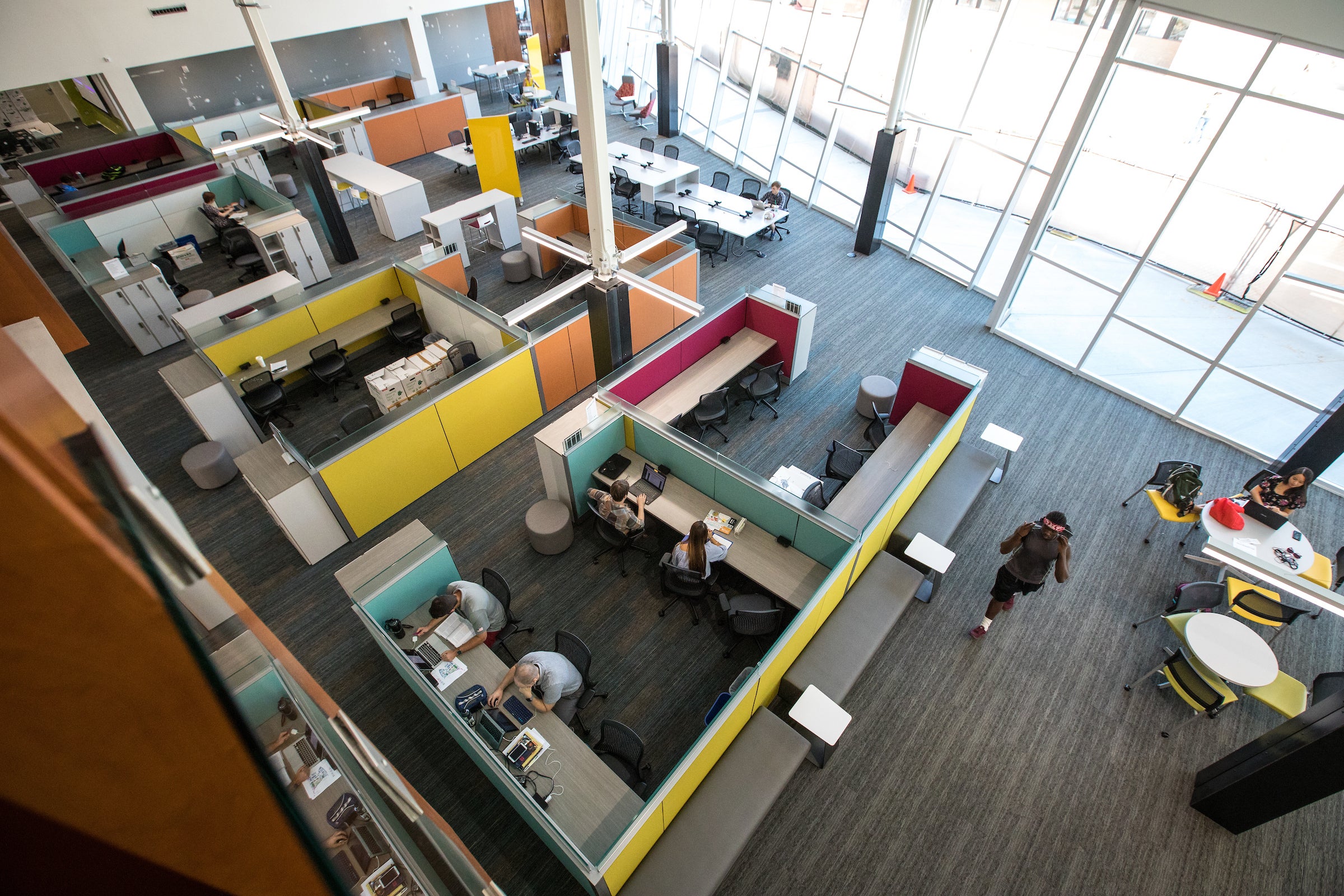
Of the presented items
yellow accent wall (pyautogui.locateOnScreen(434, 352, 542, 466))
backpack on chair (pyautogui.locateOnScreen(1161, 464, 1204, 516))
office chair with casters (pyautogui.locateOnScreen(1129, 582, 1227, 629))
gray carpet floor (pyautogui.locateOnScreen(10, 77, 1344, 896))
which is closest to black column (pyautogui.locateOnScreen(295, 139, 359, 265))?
gray carpet floor (pyautogui.locateOnScreen(10, 77, 1344, 896))

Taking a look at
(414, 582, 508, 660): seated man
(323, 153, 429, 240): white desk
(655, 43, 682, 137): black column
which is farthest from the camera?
(655, 43, 682, 137): black column

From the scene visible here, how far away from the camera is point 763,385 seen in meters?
7.91

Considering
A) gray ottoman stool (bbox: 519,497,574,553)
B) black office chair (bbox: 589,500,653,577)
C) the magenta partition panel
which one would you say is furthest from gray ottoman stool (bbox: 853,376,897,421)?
gray ottoman stool (bbox: 519,497,574,553)

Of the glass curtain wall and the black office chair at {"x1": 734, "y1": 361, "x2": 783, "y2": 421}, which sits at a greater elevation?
the glass curtain wall

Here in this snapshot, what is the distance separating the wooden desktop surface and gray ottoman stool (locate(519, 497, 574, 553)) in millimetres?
1661

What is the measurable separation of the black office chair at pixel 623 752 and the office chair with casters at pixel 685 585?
54.8 inches

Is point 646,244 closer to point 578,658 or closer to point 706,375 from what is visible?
point 706,375

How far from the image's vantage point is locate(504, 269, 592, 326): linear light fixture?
18.8 feet

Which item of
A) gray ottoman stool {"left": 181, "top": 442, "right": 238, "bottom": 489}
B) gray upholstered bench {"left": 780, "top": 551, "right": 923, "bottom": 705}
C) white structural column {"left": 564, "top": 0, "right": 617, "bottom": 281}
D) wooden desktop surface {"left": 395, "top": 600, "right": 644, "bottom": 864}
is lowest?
gray ottoman stool {"left": 181, "top": 442, "right": 238, "bottom": 489}

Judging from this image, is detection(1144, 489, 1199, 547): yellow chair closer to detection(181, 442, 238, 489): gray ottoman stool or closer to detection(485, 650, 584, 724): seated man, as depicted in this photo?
detection(485, 650, 584, 724): seated man

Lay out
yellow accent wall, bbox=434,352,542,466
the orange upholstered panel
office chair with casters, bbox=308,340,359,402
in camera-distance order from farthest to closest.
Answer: the orange upholstered panel → office chair with casters, bbox=308,340,359,402 → yellow accent wall, bbox=434,352,542,466

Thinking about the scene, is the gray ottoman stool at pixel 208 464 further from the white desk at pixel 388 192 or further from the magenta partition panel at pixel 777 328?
the magenta partition panel at pixel 777 328

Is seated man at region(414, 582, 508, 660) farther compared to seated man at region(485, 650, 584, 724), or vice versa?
seated man at region(414, 582, 508, 660)

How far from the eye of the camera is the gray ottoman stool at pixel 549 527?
21.3 feet
